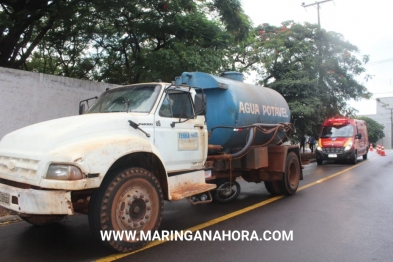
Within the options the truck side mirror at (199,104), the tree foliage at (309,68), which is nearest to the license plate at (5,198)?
the truck side mirror at (199,104)

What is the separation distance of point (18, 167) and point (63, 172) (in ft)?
2.38

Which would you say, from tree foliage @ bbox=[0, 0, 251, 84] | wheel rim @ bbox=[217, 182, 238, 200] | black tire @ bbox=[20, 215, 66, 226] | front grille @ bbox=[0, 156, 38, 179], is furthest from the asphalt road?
tree foliage @ bbox=[0, 0, 251, 84]

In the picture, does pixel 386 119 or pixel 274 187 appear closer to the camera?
pixel 274 187

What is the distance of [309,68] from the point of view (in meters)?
18.2

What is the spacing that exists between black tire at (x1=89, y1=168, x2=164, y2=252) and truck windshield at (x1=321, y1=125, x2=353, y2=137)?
14531mm

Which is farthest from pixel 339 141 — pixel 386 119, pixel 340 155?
pixel 386 119

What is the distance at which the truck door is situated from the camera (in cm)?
484

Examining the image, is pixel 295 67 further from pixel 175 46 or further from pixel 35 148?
pixel 35 148

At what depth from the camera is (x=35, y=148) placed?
3.87 metres

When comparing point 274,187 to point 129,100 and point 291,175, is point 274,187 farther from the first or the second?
point 129,100

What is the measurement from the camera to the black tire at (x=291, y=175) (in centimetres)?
782

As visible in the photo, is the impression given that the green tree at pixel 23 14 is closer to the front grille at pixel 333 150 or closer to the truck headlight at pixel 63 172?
the truck headlight at pixel 63 172

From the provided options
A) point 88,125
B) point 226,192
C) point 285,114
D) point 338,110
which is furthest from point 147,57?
point 338,110

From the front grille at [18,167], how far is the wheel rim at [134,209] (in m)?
1.04
